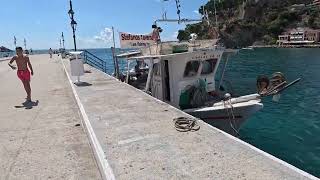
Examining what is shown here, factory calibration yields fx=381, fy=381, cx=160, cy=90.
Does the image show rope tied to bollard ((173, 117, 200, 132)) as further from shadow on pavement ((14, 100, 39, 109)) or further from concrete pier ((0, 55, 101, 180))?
shadow on pavement ((14, 100, 39, 109))

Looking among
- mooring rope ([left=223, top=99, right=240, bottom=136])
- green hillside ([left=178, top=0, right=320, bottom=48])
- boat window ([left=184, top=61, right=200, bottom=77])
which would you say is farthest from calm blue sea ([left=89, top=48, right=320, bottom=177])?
green hillside ([left=178, top=0, right=320, bottom=48])

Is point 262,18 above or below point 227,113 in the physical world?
above

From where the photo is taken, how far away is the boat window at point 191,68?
1402 cm

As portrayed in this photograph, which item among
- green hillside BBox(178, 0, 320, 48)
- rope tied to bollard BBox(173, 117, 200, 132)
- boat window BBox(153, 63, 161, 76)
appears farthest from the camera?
green hillside BBox(178, 0, 320, 48)

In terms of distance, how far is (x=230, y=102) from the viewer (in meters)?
13.0

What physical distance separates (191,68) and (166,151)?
775 cm

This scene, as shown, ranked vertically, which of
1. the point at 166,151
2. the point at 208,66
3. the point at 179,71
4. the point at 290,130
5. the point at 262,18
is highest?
the point at 262,18

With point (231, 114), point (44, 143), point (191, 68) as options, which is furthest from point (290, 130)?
point (44, 143)

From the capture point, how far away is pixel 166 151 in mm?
6695

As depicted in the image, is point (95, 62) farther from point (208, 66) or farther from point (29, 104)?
point (208, 66)

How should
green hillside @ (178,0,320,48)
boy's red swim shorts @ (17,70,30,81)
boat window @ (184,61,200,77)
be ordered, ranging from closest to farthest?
boy's red swim shorts @ (17,70,30,81) < boat window @ (184,61,200,77) < green hillside @ (178,0,320,48)

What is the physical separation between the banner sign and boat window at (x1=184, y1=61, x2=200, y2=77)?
364 cm

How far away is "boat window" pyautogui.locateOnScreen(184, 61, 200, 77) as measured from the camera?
14016 millimetres

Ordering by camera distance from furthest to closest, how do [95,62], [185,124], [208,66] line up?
[95,62]
[208,66]
[185,124]
